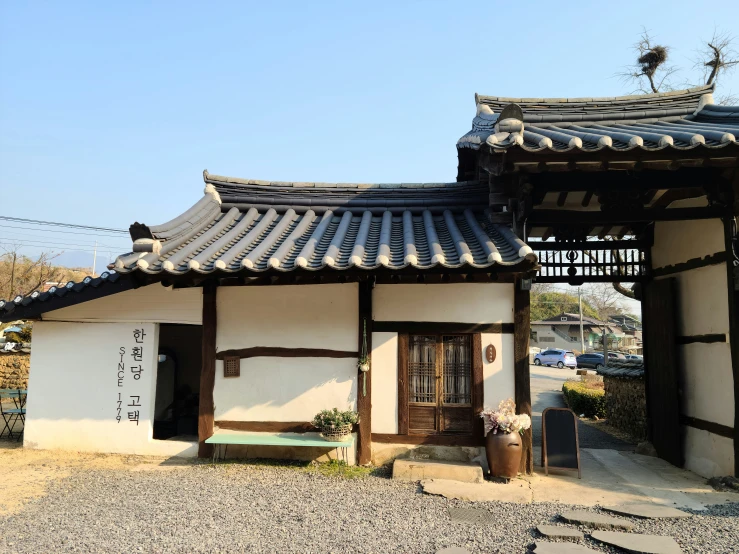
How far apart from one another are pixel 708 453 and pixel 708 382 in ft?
3.45

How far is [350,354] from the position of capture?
7.46 meters

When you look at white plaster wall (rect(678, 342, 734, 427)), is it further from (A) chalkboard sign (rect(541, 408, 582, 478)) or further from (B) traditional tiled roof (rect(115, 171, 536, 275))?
(B) traditional tiled roof (rect(115, 171, 536, 275))

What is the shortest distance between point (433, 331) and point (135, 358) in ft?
15.3

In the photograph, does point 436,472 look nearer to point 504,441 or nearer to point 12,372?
point 504,441

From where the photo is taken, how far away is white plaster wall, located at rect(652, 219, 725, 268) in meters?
7.34

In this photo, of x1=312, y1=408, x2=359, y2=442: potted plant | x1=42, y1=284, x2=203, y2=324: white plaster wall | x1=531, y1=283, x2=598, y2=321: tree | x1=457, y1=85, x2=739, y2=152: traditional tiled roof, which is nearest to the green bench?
x1=312, y1=408, x2=359, y2=442: potted plant

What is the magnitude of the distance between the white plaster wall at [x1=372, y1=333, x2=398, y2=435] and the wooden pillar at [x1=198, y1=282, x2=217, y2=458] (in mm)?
2456

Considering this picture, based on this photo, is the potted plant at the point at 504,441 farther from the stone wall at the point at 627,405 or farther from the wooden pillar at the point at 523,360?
the stone wall at the point at 627,405

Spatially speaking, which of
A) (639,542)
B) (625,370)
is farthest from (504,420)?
(625,370)

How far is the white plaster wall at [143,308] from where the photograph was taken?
7.86m

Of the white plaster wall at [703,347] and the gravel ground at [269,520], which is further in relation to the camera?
the white plaster wall at [703,347]

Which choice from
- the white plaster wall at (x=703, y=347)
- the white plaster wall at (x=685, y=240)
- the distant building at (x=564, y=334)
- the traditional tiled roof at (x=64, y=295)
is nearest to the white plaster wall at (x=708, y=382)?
the white plaster wall at (x=703, y=347)

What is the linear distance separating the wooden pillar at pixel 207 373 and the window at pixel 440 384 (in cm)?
299

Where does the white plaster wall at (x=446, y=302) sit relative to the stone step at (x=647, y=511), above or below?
above
